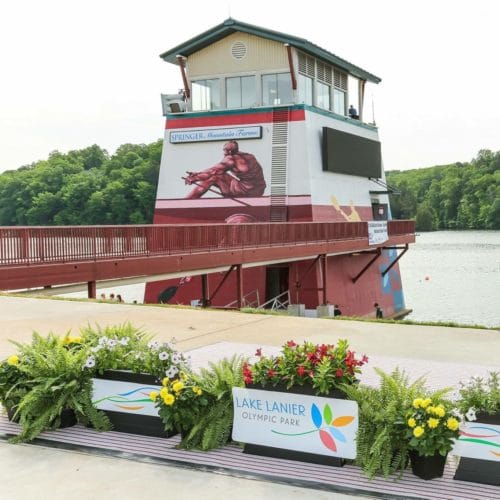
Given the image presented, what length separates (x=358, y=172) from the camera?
45188 mm

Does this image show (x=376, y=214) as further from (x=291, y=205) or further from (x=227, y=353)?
(x=227, y=353)

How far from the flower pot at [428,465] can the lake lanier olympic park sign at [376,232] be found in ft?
115

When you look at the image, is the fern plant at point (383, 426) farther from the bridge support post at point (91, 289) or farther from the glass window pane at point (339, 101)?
the glass window pane at point (339, 101)

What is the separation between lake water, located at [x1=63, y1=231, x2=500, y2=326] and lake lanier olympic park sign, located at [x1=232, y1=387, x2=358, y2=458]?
3334cm

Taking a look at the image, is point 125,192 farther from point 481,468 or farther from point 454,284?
point 481,468

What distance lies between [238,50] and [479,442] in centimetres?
3614

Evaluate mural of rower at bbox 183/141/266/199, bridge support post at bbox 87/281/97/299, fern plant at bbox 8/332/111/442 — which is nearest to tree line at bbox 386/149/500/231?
mural of rower at bbox 183/141/266/199

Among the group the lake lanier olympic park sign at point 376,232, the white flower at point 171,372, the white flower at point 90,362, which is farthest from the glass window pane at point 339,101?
the white flower at point 171,372

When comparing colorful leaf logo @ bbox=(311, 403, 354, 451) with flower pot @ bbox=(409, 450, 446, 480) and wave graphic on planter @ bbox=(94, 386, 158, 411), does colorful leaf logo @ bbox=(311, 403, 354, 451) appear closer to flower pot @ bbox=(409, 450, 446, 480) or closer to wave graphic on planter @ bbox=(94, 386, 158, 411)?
flower pot @ bbox=(409, 450, 446, 480)

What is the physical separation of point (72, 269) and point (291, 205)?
65.4ft

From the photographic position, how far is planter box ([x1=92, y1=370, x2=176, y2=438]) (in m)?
7.25

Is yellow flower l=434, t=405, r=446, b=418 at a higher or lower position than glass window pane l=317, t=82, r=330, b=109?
lower

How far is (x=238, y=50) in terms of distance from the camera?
40031 millimetres

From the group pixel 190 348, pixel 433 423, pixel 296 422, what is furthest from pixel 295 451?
pixel 190 348
